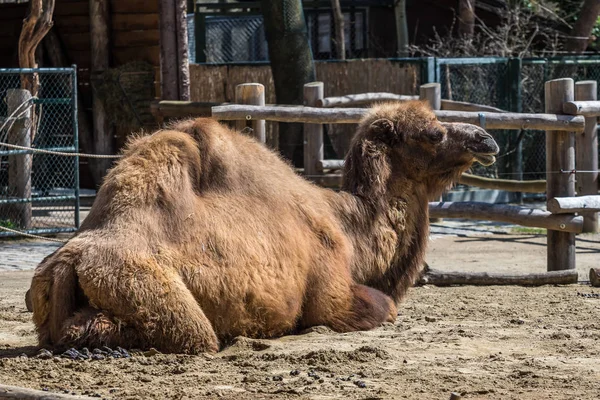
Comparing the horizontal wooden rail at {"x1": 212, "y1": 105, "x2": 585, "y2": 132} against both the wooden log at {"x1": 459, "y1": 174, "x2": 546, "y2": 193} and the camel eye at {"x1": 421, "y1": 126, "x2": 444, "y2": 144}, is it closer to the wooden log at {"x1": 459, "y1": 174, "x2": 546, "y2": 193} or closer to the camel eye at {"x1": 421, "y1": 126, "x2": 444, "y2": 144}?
the wooden log at {"x1": 459, "y1": 174, "x2": 546, "y2": 193}

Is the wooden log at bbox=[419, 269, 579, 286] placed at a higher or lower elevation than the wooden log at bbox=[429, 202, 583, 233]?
lower

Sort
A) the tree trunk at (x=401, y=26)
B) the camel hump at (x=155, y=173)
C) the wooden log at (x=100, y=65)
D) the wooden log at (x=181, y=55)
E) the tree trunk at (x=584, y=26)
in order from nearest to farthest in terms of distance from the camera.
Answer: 1. the camel hump at (x=155, y=173)
2. the wooden log at (x=181, y=55)
3. the wooden log at (x=100, y=65)
4. the tree trunk at (x=584, y=26)
5. the tree trunk at (x=401, y=26)

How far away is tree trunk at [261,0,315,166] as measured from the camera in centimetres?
1444

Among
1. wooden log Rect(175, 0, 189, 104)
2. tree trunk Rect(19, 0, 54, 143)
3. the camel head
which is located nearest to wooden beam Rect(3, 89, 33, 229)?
tree trunk Rect(19, 0, 54, 143)

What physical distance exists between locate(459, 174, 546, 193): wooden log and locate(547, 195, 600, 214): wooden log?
5.19 ft

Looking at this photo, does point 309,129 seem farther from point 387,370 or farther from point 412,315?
point 387,370

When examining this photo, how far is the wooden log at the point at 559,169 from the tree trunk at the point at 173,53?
15.5 feet

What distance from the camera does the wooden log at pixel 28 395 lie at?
152 inches

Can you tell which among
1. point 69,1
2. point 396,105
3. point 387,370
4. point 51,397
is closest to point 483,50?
point 69,1

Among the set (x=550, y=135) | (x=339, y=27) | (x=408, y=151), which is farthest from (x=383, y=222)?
(x=339, y=27)

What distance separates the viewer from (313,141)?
11.6 metres

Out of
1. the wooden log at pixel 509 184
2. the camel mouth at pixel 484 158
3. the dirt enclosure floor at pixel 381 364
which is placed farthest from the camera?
the wooden log at pixel 509 184

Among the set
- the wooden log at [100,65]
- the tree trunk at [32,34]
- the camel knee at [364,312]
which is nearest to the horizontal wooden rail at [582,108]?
the camel knee at [364,312]

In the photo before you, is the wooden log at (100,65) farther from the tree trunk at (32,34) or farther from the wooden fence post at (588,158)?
the wooden fence post at (588,158)
